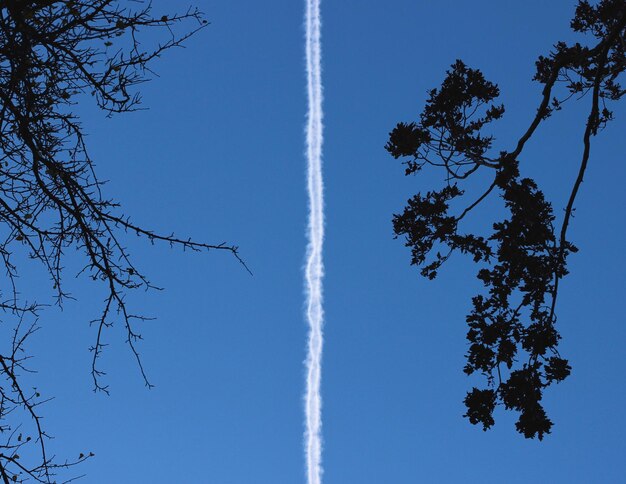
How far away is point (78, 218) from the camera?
6227 millimetres

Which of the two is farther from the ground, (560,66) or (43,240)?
(560,66)

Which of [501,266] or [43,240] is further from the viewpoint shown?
[501,266]

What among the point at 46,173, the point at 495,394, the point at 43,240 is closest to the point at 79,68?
the point at 46,173

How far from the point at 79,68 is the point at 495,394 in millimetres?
6299

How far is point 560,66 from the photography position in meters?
9.89

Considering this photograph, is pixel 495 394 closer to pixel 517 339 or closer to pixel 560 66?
pixel 517 339

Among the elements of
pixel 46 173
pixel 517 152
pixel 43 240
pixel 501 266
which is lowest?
pixel 43 240

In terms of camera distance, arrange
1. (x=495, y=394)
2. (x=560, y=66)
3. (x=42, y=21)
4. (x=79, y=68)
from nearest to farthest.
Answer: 1. (x=42, y=21)
2. (x=79, y=68)
3. (x=495, y=394)
4. (x=560, y=66)

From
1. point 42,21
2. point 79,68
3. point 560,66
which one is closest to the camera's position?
point 42,21

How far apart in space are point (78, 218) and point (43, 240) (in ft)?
1.53

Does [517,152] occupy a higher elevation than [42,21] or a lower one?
higher

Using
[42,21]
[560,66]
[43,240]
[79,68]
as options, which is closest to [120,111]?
[79,68]

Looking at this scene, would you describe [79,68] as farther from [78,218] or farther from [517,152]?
[517,152]

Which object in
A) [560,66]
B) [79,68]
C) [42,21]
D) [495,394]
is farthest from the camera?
[560,66]
